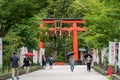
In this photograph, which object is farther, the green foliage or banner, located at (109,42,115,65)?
the green foliage

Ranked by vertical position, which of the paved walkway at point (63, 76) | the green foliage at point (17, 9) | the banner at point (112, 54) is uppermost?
the green foliage at point (17, 9)

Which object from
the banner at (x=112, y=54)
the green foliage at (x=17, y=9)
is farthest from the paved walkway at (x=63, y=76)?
the green foliage at (x=17, y=9)

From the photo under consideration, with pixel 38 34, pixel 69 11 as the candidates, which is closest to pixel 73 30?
pixel 69 11

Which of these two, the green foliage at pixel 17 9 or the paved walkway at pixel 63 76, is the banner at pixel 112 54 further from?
the green foliage at pixel 17 9

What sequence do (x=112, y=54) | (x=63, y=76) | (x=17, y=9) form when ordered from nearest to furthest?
(x=112, y=54), (x=17, y=9), (x=63, y=76)

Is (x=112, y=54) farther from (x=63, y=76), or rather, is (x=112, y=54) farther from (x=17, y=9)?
(x=17, y=9)

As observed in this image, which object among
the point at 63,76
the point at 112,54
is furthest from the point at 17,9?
the point at 112,54

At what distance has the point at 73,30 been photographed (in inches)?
3401

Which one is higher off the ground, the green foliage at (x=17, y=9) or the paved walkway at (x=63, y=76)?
the green foliage at (x=17, y=9)

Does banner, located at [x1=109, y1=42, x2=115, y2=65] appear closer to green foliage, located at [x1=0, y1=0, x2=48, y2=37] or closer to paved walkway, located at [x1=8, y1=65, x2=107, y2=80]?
paved walkway, located at [x1=8, y1=65, x2=107, y2=80]

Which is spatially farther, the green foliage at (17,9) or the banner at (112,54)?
the green foliage at (17,9)

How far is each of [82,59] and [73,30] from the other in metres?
9.77

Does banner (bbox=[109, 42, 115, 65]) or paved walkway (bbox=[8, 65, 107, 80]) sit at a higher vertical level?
banner (bbox=[109, 42, 115, 65])

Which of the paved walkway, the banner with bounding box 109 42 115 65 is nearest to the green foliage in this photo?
the paved walkway
